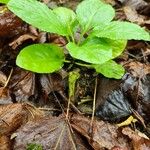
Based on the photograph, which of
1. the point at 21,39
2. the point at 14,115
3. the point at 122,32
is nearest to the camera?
the point at 14,115

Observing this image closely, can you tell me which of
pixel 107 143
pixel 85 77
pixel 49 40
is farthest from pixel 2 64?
pixel 107 143

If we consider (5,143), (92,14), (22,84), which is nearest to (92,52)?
(92,14)

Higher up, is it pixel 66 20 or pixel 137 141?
pixel 66 20

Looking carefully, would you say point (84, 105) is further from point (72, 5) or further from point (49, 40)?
point (72, 5)

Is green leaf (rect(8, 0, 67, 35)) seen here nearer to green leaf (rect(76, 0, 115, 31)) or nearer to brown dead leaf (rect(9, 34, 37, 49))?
green leaf (rect(76, 0, 115, 31))

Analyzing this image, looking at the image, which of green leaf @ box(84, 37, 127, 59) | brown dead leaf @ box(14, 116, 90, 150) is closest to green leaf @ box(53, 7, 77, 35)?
green leaf @ box(84, 37, 127, 59)

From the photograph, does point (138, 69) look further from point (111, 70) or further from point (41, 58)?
point (41, 58)
